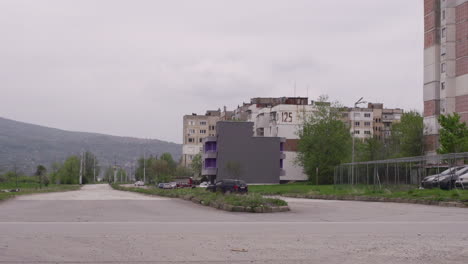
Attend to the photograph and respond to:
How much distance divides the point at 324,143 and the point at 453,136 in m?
35.7

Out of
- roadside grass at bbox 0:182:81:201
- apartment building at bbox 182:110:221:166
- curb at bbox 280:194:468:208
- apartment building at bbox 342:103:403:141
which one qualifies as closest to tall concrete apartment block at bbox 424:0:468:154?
curb at bbox 280:194:468:208

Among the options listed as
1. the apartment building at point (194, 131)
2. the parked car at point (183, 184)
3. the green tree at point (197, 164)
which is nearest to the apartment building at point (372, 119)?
the green tree at point (197, 164)

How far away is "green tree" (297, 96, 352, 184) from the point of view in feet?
327

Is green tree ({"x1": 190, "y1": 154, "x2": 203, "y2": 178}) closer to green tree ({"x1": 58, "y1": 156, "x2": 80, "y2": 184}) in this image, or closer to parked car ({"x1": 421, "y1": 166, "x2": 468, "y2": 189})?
green tree ({"x1": 58, "y1": 156, "x2": 80, "y2": 184})

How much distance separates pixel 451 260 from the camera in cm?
959

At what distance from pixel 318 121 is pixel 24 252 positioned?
9479 centimetres

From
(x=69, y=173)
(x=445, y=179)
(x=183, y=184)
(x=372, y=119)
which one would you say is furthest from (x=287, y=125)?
(x=445, y=179)

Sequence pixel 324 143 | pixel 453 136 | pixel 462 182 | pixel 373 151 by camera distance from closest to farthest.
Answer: pixel 462 182
pixel 453 136
pixel 373 151
pixel 324 143

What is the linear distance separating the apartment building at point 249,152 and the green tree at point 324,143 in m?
12.1

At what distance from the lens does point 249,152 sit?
380 feet

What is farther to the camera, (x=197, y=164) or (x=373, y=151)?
(x=197, y=164)

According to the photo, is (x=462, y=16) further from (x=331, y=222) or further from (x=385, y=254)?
(x=385, y=254)

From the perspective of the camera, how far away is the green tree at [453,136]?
65875 millimetres

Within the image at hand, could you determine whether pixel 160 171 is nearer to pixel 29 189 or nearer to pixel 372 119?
pixel 29 189
